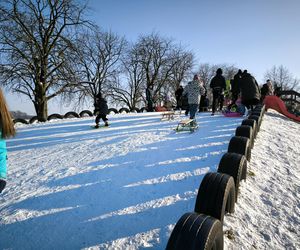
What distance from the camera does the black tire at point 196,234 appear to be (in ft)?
6.97

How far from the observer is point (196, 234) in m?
2.17

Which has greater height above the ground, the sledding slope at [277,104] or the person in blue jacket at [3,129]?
the person in blue jacket at [3,129]

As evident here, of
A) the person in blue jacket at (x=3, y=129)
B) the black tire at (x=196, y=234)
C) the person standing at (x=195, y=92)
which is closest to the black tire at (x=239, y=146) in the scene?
the black tire at (x=196, y=234)

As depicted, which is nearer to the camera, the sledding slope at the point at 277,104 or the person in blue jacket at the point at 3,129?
the person in blue jacket at the point at 3,129

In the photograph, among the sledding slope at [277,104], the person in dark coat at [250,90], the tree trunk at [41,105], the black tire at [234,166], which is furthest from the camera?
the tree trunk at [41,105]

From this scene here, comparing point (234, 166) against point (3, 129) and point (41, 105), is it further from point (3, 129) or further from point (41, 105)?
point (41, 105)

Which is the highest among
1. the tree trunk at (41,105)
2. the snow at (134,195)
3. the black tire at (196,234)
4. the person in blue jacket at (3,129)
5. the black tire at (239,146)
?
the tree trunk at (41,105)

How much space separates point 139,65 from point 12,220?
121 feet

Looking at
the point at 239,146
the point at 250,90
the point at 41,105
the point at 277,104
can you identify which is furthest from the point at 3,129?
the point at 41,105

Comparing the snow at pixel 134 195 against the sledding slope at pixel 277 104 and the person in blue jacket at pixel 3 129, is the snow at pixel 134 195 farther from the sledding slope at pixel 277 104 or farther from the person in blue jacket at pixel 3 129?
the sledding slope at pixel 277 104

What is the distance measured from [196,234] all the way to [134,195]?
2201 millimetres

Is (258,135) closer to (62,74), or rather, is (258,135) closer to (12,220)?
(12,220)

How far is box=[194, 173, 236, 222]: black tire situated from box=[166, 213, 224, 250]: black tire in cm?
58

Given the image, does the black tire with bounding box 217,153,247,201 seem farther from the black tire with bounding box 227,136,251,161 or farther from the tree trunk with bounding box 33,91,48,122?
the tree trunk with bounding box 33,91,48,122
